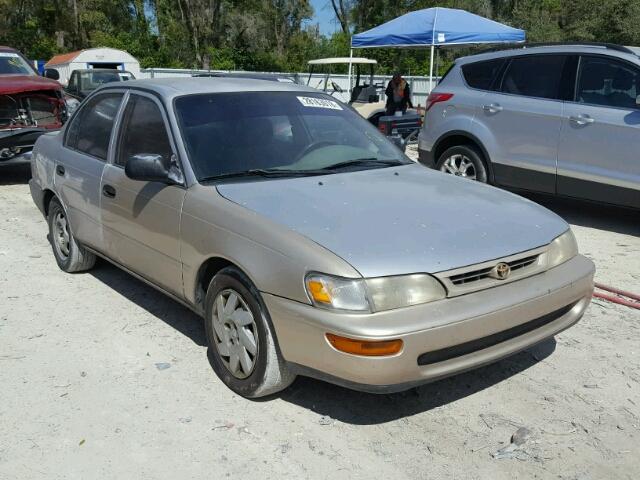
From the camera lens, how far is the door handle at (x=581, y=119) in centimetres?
673

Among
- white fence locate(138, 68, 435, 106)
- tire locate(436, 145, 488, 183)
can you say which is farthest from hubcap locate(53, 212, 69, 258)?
white fence locate(138, 68, 435, 106)

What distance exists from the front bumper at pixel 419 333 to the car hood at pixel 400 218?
0.19 m

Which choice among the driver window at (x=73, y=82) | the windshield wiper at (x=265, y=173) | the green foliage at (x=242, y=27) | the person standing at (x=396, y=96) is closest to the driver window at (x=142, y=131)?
the windshield wiper at (x=265, y=173)

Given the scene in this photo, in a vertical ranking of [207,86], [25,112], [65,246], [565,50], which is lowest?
[65,246]

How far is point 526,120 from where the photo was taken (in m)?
7.26

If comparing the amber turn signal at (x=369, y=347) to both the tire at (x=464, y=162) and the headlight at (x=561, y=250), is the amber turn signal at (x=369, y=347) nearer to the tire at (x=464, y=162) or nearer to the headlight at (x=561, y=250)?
the headlight at (x=561, y=250)

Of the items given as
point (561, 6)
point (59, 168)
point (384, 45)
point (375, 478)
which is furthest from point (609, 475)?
point (561, 6)

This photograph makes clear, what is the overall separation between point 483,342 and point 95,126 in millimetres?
3318

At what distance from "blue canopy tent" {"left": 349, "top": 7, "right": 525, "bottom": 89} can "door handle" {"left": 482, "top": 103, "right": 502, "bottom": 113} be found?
24.1ft

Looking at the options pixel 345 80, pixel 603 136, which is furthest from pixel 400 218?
pixel 345 80

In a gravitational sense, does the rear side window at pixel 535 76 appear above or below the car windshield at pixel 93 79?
above

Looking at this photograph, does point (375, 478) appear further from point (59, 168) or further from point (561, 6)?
point (561, 6)

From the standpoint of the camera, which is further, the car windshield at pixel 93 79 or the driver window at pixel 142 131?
the car windshield at pixel 93 79

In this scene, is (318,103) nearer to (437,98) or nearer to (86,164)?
(86,164)
